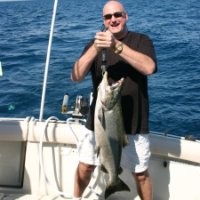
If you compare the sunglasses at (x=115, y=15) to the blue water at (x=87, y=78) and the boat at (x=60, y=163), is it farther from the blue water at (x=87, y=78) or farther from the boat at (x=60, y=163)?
the blue water at (x=87, y=78)

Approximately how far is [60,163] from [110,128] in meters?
1.47

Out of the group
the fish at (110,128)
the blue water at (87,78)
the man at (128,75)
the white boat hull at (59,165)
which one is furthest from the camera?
the blue water at (87,78)

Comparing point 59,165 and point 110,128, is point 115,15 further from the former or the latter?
point 59,165

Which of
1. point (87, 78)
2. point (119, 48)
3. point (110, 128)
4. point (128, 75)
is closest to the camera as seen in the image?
point (119, 48)

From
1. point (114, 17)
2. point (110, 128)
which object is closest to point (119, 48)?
point (114, 17)

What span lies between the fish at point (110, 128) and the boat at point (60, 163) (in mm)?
783

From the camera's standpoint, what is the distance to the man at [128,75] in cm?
375

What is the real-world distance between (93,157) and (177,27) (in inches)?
719

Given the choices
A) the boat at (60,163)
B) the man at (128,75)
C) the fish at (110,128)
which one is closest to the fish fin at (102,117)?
the fish at (110,128)

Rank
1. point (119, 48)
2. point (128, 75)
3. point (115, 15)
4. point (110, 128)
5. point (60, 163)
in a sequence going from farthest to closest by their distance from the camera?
point (60, 163), point (128, 75), point (115, 15), point (110, 128), point (119, 48)

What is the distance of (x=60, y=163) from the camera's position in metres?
5.02

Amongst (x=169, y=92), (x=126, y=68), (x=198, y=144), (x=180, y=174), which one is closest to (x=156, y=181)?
(x=180, y=174)

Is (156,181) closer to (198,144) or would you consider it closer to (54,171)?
(198,144)

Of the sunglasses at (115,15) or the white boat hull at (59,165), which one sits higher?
the sunglasses at (115,15)
